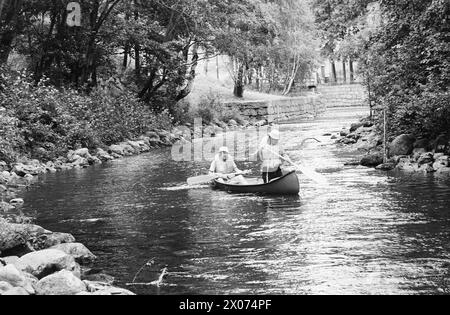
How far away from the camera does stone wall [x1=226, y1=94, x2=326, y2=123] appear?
43.5m

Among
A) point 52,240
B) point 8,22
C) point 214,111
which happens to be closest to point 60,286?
A: point 52,240

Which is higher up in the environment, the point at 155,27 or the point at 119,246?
the point at 155,27

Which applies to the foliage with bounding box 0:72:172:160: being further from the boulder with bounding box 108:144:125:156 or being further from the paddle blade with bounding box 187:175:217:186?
the paddle blade with bounding box 187:175:217:186

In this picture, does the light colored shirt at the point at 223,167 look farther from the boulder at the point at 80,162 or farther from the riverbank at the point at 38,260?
the boulder at the point at 80,162

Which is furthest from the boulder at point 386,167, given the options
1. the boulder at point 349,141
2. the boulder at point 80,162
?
the boulder at point 80,162

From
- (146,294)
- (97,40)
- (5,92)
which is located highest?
(97,40)

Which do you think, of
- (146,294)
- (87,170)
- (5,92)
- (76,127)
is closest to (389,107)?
(87,170)

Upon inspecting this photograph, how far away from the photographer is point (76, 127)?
23.4m

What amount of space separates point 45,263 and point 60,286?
1.21 meters

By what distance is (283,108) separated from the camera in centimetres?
4762

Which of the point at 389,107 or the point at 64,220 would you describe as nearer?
the point at 64,220

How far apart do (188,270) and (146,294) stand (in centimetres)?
108

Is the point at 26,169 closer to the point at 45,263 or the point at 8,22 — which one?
the point at 8,22

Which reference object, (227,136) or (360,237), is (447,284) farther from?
(227,136)
